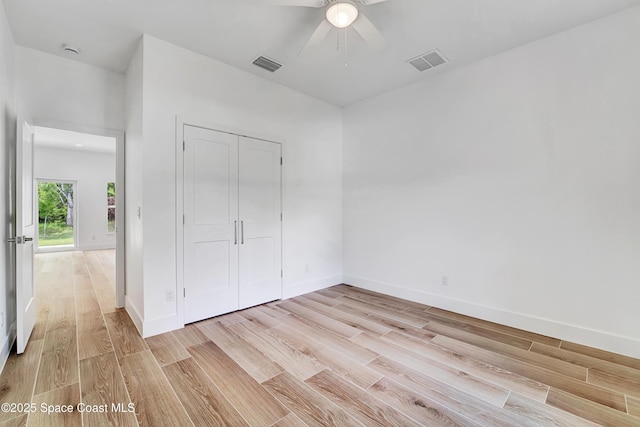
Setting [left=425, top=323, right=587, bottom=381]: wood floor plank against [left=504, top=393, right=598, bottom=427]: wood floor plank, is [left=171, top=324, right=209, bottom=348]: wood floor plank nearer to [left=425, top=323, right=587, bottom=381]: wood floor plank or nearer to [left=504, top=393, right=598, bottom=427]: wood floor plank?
[left=425, top=323, right=587, bottom=381]: wood floor plank

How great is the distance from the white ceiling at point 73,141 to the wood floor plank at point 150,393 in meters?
5.88

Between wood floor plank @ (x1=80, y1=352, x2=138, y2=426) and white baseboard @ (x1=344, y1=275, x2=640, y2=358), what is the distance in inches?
121

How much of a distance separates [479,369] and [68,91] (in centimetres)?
483

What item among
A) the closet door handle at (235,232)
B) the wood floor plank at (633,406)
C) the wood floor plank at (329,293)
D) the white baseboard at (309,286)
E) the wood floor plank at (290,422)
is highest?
the closet door handle at (235,232)

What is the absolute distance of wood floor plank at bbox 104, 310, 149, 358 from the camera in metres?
2.38

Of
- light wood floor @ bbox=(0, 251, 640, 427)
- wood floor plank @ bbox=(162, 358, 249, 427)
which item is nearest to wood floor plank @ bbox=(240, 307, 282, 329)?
light wood floor @ bbox=(0, 251, 640, 427)

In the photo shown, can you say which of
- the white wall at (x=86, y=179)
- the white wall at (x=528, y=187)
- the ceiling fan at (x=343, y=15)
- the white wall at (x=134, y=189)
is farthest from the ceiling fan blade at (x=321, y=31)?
the white wall at (x=86, y=179)

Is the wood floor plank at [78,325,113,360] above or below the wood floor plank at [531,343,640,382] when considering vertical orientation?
above

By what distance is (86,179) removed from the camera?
8.34 m

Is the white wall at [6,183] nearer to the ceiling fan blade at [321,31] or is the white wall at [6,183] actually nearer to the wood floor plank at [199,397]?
the wood floor plank at [199,397]

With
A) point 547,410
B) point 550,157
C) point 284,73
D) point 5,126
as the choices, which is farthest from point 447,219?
point 5,126

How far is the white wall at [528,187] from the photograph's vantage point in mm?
2342

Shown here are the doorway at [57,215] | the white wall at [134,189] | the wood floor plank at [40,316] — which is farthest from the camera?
the doorway at [57,215]

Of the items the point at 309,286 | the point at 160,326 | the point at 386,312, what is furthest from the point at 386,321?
the point at 160,326
